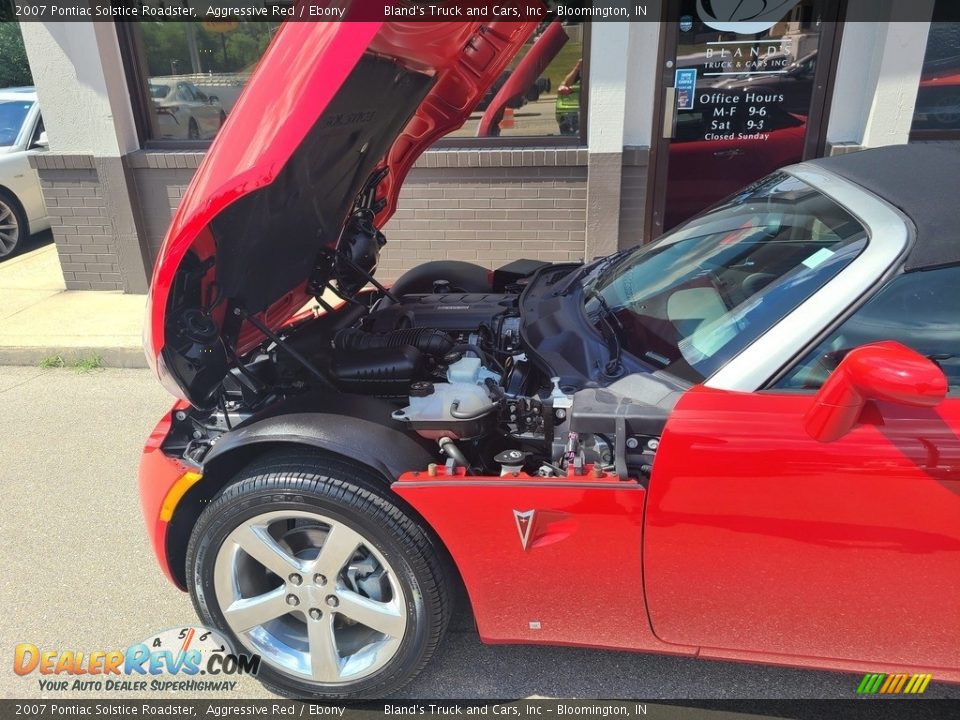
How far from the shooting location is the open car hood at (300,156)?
6.10 ft

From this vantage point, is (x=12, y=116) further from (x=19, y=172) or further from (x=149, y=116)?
(x=149, y=116)

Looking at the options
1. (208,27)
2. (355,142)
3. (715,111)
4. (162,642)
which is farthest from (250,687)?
(208,27)

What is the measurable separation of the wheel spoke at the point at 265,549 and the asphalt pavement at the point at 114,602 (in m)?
0.53

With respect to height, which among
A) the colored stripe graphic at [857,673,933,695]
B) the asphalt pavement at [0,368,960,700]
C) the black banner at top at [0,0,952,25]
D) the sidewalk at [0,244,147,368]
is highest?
the black banner at top at [0,0,952,25]

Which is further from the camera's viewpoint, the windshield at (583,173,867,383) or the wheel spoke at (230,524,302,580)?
the wheel spoke at (230,524,302,580)

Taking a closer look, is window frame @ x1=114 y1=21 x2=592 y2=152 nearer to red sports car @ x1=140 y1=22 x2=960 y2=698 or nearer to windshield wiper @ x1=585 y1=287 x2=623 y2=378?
red sports car @ x1=140 y1=22 x2=960 y2=698

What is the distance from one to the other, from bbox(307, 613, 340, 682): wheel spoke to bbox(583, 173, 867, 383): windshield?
1324 mm

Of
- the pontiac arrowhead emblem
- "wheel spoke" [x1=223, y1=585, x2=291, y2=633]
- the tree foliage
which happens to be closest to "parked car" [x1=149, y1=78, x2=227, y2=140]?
"wheel spoke" [x1=223, y1=585, x2=291, y2=633]

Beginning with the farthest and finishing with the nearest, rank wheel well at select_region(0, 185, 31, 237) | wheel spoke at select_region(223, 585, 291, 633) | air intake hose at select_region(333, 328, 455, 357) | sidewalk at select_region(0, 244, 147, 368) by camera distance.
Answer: wheel well at select_region(0, 185, 31, 237), sidewalk at select_region(0, 244, 147, 368), air intake hose at select_region(333, 328, 455, 357), wheel spoke at select_region(223, 585, 291, 633)

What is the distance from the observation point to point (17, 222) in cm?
788

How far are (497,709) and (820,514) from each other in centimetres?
120

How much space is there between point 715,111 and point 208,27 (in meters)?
4.44

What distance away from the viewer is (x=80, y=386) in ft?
15.7

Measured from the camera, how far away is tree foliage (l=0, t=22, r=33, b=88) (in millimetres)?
17922
